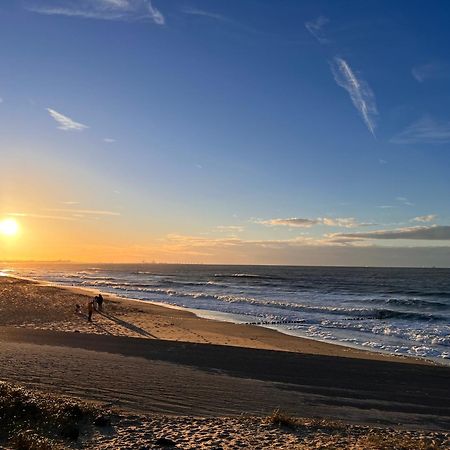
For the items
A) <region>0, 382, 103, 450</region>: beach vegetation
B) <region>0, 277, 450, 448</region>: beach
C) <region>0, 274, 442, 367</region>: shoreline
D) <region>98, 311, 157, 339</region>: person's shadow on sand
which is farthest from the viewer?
<region>98, 311, 157, 339</region>: person's shadow on sand

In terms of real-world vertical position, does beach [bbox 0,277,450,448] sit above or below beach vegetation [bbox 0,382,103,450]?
below

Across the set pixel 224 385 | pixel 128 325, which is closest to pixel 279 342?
pixel 128 325

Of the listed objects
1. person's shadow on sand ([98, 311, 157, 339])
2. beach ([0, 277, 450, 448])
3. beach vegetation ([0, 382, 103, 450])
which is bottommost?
person's shadow on sand ([98, 311, 157, 339])

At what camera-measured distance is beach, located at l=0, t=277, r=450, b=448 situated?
8516 mm

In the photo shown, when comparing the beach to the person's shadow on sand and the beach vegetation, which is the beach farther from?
the person's shadow on sand

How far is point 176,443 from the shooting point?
7473 mm

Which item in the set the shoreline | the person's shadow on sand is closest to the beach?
the shoreline

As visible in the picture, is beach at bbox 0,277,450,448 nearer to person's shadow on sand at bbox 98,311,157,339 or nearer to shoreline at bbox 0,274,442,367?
shoreline at bbox 0,274,442,367

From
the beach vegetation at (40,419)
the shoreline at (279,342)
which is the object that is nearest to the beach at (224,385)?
the shoreline at (279,342)

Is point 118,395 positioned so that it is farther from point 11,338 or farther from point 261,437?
point 11,338

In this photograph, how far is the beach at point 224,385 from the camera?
8516 millimetres

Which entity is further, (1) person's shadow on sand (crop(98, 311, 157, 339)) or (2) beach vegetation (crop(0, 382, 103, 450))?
(1) person's shadow on sand (crop(98, 311, 157, 339))

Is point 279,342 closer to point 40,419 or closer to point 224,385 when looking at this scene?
point 224,385

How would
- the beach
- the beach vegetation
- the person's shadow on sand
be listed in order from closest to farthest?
1. the beach vegetation
2. the beach
3. the person's shadow on sand
